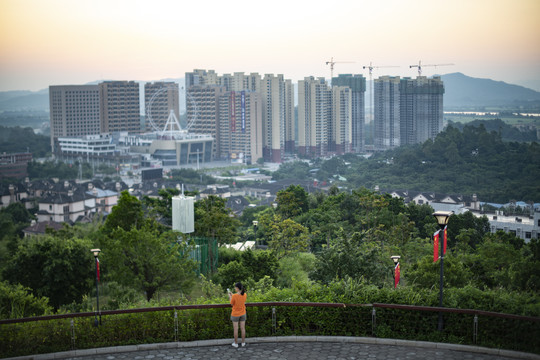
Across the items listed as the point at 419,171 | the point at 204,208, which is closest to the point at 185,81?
the point at 419,171

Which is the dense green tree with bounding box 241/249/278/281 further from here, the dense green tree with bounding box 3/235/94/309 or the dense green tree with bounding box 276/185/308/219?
the dense green tree with bounding box 276/185/308/219

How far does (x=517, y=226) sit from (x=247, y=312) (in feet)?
57.9

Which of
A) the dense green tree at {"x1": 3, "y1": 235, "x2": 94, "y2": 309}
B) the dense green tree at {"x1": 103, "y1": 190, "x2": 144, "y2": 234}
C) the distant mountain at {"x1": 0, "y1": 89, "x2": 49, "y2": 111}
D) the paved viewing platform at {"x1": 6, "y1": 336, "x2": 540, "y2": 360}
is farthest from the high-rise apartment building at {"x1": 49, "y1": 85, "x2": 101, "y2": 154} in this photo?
the paved viewing platform at {"x1": 6, "y1": 336, "x2": 540, "y2": 360}

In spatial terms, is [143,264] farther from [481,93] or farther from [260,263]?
[481,93]

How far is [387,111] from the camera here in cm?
4841

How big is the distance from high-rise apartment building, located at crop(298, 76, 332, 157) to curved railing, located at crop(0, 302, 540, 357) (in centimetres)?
4715

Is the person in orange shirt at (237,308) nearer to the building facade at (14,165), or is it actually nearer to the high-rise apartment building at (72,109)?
the building facade at (14,165)

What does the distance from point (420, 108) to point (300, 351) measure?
43989 mm

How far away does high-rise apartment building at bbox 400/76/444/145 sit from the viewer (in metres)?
44.2

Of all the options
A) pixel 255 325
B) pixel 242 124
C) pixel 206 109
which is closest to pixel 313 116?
pixel 242 124

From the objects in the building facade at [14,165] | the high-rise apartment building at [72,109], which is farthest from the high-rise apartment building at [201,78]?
the building facade at [14,165]

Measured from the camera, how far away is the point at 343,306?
390 centimetres

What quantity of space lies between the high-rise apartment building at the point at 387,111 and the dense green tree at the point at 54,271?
136 feet

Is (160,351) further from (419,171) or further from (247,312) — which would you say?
(419,171)
